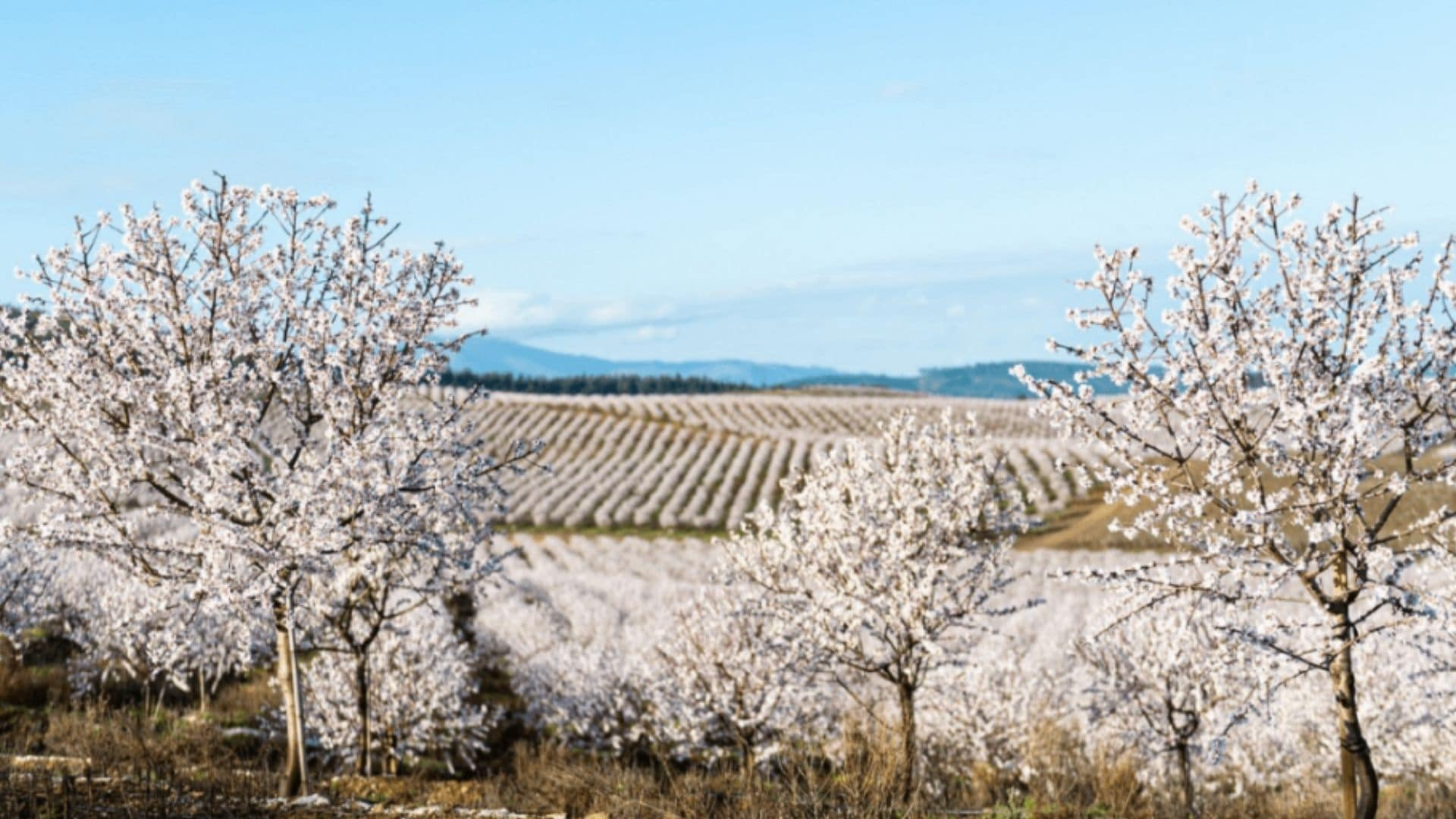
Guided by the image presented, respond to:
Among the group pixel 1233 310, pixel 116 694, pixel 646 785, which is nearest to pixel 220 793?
pixel 646 785

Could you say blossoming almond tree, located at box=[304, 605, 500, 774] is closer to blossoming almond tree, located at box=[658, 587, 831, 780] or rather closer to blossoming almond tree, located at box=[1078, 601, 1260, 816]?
blossoming almond tree, located at box=[658, 587, 831, 780]

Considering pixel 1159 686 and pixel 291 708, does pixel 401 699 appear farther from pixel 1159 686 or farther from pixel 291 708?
pixel 1159 686

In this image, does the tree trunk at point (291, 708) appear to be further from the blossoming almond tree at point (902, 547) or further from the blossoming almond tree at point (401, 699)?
the blossoming almond tree at point (401, 699)

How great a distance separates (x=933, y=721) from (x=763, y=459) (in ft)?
190

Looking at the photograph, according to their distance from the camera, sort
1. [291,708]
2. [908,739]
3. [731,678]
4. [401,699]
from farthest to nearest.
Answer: [401,699] < [731,678] < [908,739] < [291,708]

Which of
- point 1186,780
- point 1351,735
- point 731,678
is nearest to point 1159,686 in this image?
point 1186,780

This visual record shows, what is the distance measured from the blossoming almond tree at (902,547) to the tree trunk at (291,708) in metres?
7.18

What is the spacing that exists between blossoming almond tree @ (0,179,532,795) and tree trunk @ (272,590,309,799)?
0.03 meters

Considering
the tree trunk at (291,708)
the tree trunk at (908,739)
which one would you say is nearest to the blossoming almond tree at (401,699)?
the tree trunk at (291,708)

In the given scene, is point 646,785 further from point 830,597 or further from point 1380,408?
point 1380,408

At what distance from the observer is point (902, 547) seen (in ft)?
50.2

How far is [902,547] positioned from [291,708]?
28.4 ft

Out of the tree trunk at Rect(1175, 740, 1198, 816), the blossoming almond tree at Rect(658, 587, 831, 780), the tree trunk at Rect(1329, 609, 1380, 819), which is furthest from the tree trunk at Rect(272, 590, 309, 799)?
the tree trunk at Rect(1329, 609, 1380, 819)

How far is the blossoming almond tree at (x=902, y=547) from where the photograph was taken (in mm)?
15258
